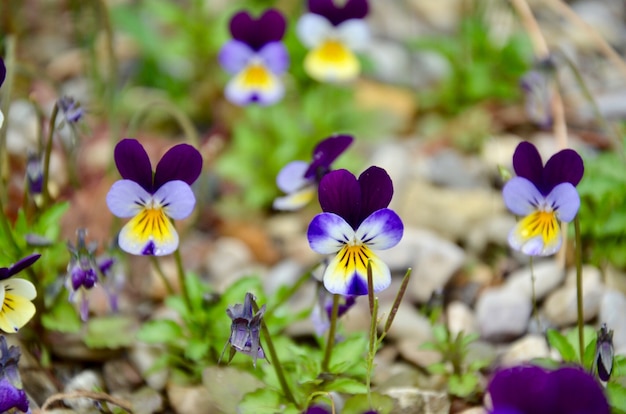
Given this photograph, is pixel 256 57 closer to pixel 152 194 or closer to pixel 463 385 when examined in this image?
pixel 152 194

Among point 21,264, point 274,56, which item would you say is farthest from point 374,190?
point 274,56

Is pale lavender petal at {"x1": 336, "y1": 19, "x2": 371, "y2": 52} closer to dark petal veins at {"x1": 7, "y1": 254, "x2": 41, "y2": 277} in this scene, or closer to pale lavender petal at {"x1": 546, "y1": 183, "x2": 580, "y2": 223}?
pale lavender petal at {"x1": 546, "y1": 183, "x2": 580, "y2": 223}

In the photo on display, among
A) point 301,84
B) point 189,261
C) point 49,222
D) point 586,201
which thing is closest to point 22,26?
point 301,84

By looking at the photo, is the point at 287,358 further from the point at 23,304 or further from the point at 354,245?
the point at 23,304

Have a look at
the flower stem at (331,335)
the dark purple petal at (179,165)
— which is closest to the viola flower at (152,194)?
the dark purple petal at (179,165)

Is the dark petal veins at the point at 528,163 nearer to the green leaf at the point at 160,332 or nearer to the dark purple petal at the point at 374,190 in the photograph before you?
the dark purple petal at the point at 374,190

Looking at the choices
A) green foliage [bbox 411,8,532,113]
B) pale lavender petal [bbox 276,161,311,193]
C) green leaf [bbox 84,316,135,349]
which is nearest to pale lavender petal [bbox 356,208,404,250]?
pale lavender petal [bbox 276,161,311,193]
